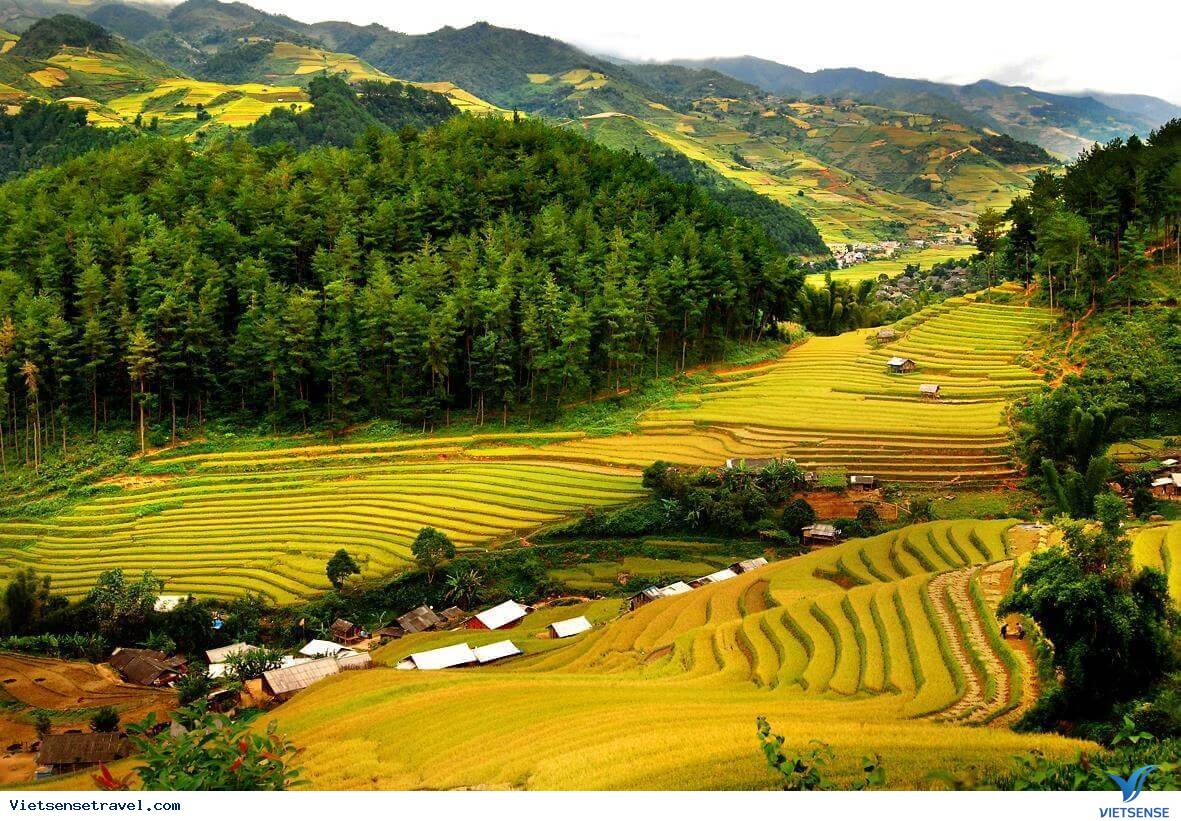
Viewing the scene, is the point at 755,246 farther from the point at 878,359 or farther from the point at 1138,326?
the point at 1138,326

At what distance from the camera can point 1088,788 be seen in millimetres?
5531

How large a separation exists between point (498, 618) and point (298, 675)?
4.96m

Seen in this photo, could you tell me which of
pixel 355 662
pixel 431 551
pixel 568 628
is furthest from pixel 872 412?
pixel 355 662

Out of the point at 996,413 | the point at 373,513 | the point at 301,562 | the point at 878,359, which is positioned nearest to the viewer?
the point at 301,562

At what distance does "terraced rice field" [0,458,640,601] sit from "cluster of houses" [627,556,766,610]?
4.96 meters

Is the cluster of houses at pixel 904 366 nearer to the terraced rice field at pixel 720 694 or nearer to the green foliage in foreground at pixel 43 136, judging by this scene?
the terraced rice field at pixel 720 694

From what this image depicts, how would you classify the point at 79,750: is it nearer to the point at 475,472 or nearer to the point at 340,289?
the point at 475,472

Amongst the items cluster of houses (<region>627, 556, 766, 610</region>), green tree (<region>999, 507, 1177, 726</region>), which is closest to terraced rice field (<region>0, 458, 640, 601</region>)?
cluster of houses (<region>627, 556, 766, 610</region>)

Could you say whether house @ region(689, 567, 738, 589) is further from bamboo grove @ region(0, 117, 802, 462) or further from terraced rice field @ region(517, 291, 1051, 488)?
bamboo grove @ region(0, 117, 802, 462)

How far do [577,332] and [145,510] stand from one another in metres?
16.2

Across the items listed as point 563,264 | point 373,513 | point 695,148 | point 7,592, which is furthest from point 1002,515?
point 695,148

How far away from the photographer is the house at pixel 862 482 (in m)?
24.8

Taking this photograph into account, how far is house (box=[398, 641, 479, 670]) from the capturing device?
16.0 m

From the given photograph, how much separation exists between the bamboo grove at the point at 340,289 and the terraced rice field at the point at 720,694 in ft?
52.4
